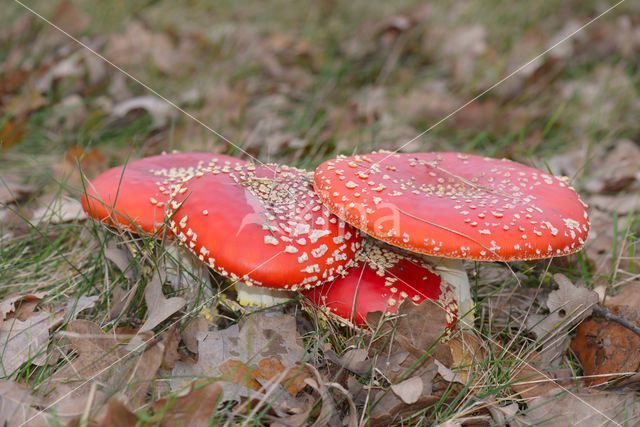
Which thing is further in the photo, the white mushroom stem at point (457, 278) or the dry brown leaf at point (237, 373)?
the white mushroom stem at point (457, 278)

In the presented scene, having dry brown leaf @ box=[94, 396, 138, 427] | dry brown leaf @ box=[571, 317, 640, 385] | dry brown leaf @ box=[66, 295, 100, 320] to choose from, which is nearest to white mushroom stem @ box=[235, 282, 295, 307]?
dry brown leaf @ box=[66, 295, 100, 320]

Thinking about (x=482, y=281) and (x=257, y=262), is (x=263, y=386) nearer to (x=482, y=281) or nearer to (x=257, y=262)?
(x=257, y=262)

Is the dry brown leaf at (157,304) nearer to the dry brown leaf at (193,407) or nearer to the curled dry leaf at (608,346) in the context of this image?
the dry brown leaf at (193,407)

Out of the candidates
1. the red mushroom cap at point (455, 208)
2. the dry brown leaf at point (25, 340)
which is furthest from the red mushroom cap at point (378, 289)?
the dry brown leaf at point (25, 340)

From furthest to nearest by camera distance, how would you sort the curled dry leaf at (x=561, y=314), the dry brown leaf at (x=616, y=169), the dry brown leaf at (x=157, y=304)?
the dry brown leaf at (x=616, y=169) → the curled dry leaf at (x=561, y=314) → the dry brown leaf at (x=157, y=304)

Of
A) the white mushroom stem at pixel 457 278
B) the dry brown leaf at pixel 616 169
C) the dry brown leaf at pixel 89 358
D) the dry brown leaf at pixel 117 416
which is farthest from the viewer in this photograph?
the dry brown leaf at pixel 616 169

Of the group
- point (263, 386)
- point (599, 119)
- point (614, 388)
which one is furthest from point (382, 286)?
point (599, 119)
